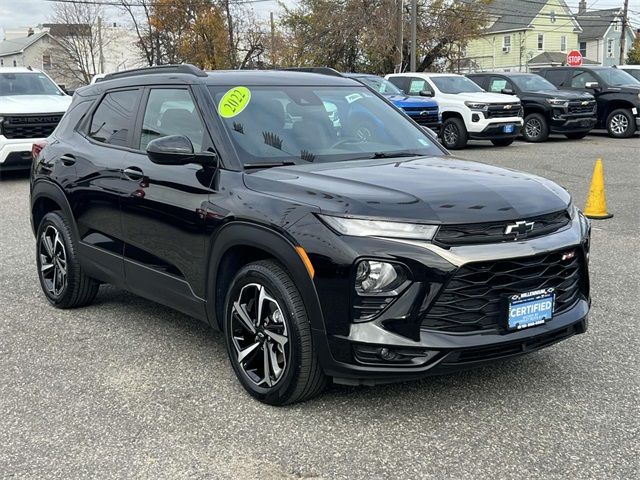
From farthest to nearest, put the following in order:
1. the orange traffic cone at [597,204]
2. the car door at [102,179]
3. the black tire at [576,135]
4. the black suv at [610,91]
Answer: the black tire at [576,135] < the black suv at [610,91] < the orange traffic cone at [597,204] < the car door at [102,179]

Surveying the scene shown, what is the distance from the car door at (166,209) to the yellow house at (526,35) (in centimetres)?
6215

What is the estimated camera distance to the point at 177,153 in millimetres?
4211

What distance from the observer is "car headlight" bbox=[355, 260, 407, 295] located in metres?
3.43

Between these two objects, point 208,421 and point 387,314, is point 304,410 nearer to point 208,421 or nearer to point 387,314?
point 208,421

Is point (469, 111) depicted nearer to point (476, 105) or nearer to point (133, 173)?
point (476, 105)

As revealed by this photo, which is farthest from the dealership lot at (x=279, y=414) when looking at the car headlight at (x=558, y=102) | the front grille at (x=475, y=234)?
the car headlight at (x=558, y=102)

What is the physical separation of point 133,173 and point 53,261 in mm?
1551

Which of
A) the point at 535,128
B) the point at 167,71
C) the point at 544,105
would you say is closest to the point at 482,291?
the point at 167,71

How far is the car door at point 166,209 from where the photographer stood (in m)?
4.34

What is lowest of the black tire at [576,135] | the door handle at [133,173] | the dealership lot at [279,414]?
the black tire at [576,135]

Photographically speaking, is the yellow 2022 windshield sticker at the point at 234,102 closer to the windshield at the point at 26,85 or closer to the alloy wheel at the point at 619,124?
the windshield at the point at 26,85

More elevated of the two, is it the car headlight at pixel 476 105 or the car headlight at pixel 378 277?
the car headlight at pixel 378 277

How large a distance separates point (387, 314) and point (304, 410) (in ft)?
2.61

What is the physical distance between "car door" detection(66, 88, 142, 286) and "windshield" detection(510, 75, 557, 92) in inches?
630
